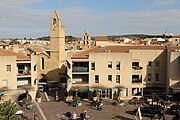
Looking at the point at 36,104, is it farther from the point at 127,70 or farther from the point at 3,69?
the point at 127,70

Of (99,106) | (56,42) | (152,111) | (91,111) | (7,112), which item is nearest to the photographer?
(7,112)

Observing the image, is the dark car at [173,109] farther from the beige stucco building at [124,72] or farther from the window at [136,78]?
the window at [136,78]

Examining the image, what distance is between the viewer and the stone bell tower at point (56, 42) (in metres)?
63.5

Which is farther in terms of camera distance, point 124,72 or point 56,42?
point 56,42

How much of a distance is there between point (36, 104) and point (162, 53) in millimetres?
25246

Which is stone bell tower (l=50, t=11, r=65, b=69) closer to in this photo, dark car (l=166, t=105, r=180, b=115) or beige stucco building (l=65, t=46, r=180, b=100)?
beige stucco building (l=65, t=46, r=180, b=100)

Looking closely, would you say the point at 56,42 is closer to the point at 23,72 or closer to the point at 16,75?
the point at 23,72

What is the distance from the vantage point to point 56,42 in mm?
64250

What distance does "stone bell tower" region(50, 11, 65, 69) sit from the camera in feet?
208

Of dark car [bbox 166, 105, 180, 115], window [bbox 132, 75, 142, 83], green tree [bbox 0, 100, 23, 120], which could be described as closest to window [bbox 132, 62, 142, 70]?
window [bbox 132, 75, 142, 83]

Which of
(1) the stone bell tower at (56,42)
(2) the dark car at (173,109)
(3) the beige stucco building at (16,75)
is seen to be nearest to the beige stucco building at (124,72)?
(3) the beige stucco building at (16,75)

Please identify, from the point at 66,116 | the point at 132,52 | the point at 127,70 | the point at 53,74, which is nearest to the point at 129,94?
the point at 127,70

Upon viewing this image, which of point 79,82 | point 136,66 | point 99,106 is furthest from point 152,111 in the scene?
point 79,82

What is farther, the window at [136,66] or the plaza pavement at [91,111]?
the window at [136,66]
